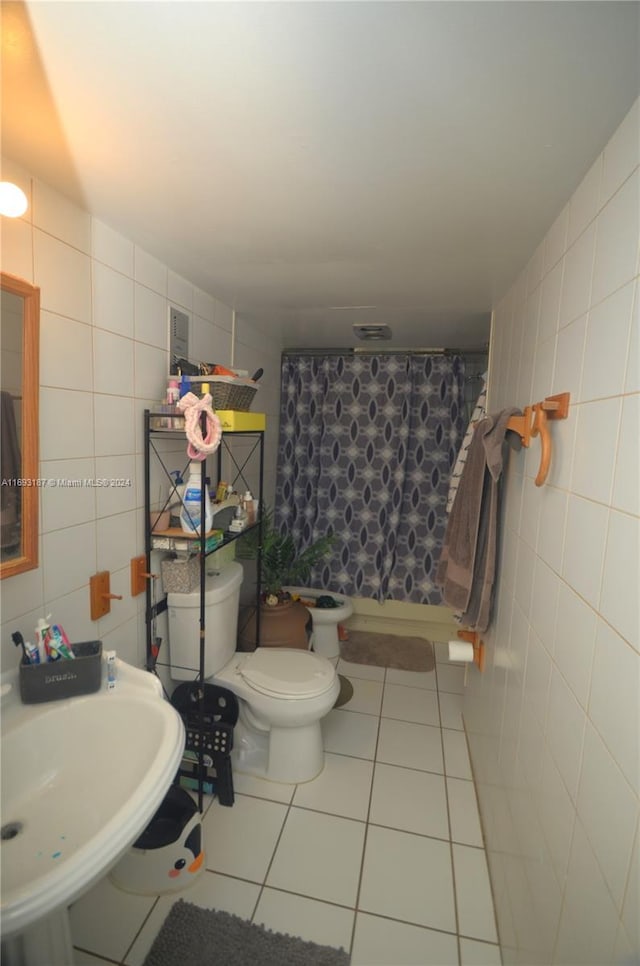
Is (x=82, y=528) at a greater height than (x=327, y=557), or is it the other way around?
(x=82, y=528)

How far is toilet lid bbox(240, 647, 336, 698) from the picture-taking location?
179cm

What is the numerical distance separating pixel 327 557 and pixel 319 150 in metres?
2.51

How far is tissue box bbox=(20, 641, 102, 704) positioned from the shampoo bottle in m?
0.54

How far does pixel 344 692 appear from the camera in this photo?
247cm

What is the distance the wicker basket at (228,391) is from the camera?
1.59 metres

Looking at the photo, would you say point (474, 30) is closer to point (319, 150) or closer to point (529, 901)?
point (319, 150)

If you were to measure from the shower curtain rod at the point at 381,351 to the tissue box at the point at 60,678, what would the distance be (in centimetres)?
240

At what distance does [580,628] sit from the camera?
0.89 metres

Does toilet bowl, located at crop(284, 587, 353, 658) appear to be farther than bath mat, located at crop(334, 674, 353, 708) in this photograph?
Yes

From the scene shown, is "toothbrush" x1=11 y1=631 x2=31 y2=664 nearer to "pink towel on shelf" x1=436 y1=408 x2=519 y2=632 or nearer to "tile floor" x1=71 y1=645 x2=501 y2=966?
"tile floor" x1=71 y1=645 x2=501 y2=966

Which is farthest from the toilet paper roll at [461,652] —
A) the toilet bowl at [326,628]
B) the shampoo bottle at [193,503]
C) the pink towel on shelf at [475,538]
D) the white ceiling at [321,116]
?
the white ceiling at [321,116]

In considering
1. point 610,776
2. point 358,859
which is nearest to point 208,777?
point 358,859

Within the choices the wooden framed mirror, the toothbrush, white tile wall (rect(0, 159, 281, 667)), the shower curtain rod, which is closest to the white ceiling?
white tile wall (rect(0, 159, 281, 667))

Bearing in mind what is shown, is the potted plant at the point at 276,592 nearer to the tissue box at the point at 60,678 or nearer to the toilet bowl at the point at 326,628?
the toilet bowl at the point at 326,628
